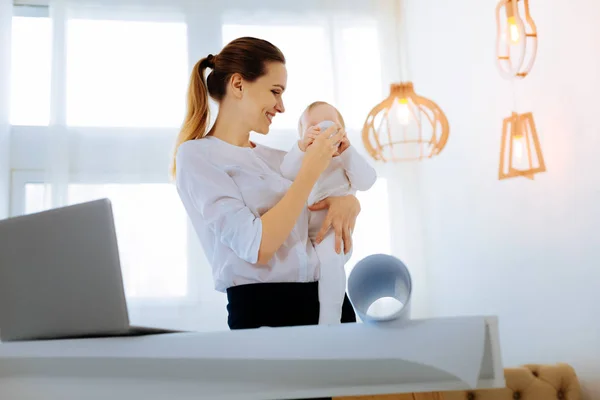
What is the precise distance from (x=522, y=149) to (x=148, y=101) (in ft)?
6.86

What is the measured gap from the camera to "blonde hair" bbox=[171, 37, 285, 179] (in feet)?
4.46

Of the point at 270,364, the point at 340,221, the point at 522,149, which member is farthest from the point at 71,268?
the point at 522,149

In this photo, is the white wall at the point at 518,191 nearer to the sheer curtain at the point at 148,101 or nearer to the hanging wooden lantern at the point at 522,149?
the hanging wooden lantern at the point at 522,149

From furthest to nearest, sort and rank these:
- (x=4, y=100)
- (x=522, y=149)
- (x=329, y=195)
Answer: (x=4, y=100)
(x=522, y=149)
(x=329, y=195)

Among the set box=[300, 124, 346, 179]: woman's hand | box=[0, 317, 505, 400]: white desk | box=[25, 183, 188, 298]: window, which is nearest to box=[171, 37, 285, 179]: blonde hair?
box=[300, 124, 346, 179]: woman's hand

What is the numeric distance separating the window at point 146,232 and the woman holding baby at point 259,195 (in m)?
2.42

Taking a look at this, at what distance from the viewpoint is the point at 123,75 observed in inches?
155

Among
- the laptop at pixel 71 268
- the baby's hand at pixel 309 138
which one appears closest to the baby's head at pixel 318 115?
the baby's hand at pixel 309 138

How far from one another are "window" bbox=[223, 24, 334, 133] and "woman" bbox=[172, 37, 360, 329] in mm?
2649

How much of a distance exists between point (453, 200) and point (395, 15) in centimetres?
131

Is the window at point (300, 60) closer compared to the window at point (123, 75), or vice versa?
the window at point (123, 75)

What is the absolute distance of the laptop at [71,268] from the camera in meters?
0.79

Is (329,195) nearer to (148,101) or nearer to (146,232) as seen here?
(146,232)

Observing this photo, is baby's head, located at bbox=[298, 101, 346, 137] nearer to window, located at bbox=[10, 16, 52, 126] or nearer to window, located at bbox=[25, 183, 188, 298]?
window, located at bbox=[25, 183, 188, 298]
